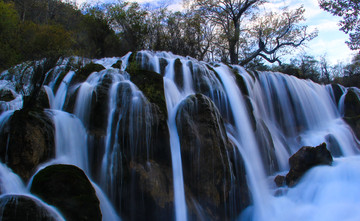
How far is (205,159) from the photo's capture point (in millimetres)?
7035

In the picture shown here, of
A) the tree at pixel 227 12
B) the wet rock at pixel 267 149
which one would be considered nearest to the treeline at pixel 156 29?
the tree at pixel 227 12

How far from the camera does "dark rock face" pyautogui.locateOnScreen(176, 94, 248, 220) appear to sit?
6.85 metres

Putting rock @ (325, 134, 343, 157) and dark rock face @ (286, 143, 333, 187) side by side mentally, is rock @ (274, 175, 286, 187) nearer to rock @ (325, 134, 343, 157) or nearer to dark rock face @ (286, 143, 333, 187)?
dark rock face @ (286, 143, 333, 187)

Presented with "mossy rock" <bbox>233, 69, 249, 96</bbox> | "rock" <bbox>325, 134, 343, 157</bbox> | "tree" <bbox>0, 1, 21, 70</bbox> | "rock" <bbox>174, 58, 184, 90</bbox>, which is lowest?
"rock" <bbox>325, 134, 343, 157</bbox>

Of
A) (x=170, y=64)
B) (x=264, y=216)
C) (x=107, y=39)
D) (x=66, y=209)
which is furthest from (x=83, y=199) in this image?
(x=107, y=39)

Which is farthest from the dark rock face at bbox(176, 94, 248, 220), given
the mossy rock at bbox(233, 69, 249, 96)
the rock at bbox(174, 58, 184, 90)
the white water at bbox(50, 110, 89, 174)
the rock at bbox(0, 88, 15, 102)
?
the rock at bbox(0, 88, 15, 102)

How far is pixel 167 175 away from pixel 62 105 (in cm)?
403

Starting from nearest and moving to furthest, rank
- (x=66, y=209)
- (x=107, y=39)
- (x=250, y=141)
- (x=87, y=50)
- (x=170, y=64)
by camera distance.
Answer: (x=66, y=209)
(x=250, y=141)
(x=170, y=64)
(x=87, y=50)
(x=107, y=39)

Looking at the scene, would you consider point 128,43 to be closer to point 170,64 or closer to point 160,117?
point 170,64

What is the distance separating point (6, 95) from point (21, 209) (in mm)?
5380

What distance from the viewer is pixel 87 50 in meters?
19.4

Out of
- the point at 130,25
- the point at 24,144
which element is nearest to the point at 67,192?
the point at 24,144

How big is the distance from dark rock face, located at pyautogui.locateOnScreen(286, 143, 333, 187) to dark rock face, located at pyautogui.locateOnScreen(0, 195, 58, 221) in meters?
7.11

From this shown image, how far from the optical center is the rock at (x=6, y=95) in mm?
7905
